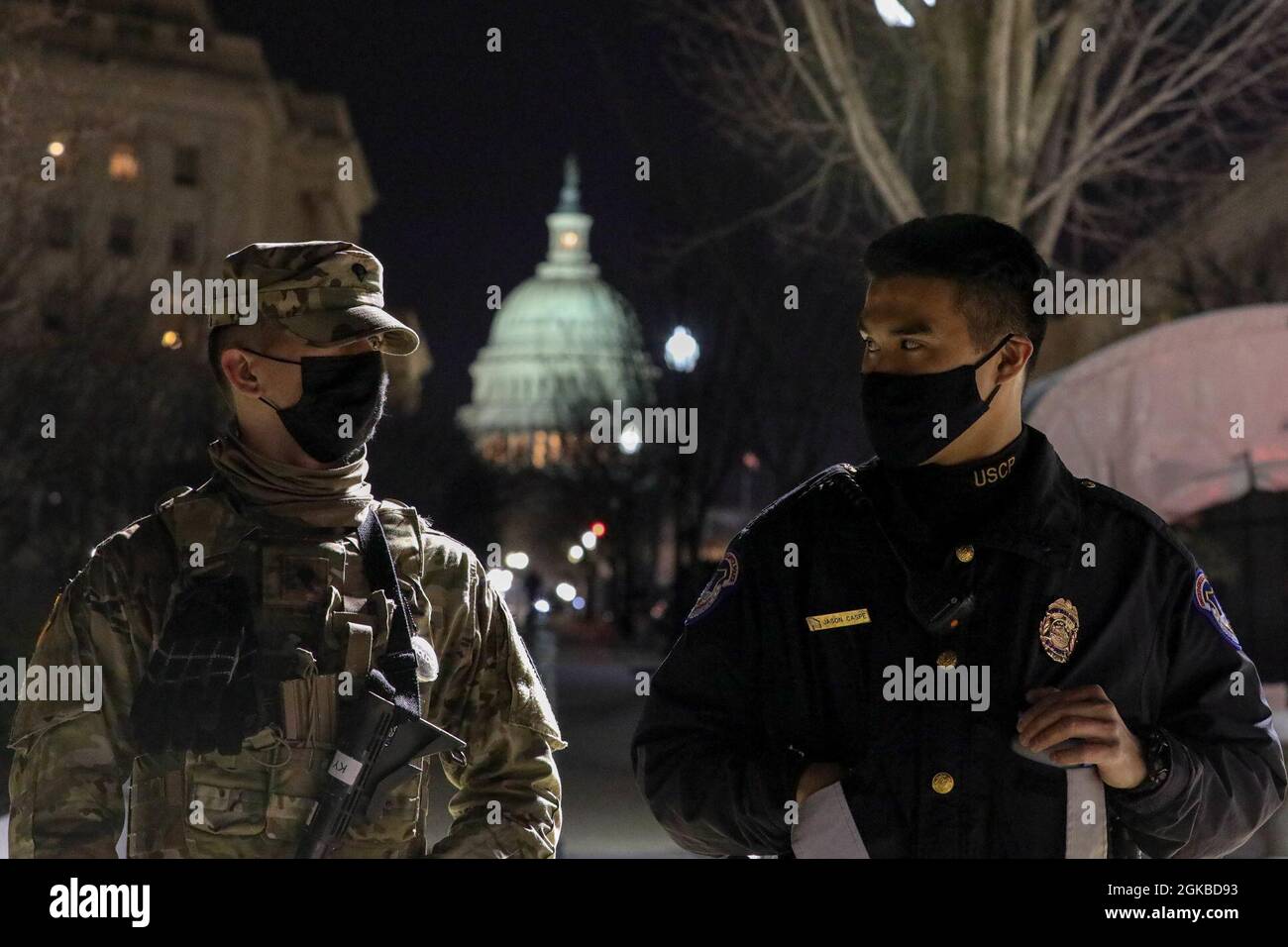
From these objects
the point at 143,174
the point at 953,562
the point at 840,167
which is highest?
the point at 143,174

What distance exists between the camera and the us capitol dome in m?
36.6

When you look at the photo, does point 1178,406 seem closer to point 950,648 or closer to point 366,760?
point 950,648

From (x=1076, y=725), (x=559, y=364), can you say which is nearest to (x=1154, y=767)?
(x=1076, y=725)

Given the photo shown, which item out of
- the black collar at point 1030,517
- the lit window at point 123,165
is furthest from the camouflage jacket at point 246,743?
the lit window at point 123,165

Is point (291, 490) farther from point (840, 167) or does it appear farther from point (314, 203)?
point (314, 203)

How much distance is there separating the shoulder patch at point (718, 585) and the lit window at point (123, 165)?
216ft

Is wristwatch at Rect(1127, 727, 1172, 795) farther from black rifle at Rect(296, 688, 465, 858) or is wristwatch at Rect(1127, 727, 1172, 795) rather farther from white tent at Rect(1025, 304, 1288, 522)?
white tent at Rect(1025, 304, 1288, 522)

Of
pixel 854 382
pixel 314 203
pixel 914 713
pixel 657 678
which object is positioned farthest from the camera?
pixel 314 203

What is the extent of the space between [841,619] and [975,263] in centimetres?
62

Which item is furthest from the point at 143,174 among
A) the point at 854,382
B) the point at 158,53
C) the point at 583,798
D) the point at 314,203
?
the point at 583,798

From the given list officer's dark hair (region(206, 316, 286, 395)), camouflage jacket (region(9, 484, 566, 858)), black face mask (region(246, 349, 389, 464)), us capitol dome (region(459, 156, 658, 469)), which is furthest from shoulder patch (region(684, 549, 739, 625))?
us capitol dome (region(459, 156, 658, 469))

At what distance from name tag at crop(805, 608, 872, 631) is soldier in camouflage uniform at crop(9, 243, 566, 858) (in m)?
0.67
